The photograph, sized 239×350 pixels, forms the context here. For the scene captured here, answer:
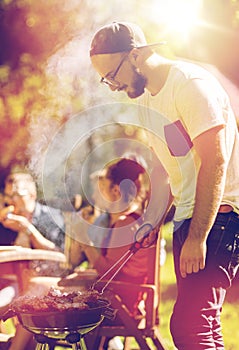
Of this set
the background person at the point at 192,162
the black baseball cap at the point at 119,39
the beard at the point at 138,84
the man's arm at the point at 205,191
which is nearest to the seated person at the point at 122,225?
the background person at the point at 192,162

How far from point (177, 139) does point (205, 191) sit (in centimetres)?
42

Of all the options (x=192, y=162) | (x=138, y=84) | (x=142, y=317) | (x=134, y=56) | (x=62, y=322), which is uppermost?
(x=134, y=56)

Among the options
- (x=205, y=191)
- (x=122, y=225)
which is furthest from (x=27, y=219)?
(x=205, y=191)

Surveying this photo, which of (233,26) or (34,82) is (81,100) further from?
(233,26)

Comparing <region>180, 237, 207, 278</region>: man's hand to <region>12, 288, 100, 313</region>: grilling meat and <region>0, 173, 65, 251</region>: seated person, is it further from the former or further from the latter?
<region>0, 173, 65, 251</region>: seated person

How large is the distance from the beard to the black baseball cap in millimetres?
146

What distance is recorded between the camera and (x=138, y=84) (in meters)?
2.93

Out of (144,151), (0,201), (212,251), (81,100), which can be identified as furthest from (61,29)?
(212,251)

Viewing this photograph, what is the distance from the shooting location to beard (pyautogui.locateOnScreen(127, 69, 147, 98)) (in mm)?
2918

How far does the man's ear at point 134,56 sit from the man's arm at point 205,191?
0.53 metres

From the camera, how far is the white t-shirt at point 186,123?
268cm

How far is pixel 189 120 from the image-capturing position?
8.98 feet

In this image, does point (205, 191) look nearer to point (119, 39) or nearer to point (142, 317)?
point (119, 39)

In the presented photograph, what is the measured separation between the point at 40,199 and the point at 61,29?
1325 millimetres
